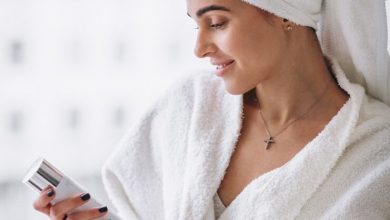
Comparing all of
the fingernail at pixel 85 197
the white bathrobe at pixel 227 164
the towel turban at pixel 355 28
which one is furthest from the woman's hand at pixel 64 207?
the towel turban at pixel 355 28

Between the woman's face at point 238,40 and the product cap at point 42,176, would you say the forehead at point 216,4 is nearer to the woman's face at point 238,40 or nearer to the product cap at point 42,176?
the woman's face at point 238,40

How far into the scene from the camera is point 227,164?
101 cm

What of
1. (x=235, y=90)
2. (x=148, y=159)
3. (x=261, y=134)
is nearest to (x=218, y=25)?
(x=235, y=90)

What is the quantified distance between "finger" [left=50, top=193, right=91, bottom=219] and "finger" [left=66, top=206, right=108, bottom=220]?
0.01 metres

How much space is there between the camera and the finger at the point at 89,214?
946 mm

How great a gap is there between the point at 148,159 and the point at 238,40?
32 cm

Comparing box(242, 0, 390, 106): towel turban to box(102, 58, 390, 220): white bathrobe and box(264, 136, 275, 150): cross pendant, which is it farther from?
box(264, 136, 275, 150): cross pendant

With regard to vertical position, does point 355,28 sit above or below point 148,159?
above

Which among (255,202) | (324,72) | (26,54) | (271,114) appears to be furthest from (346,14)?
(26,54)

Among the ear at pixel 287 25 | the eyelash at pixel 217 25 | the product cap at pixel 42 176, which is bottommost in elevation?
the product cap at pixel 42 176

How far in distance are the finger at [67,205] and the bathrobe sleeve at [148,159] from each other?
193 mm

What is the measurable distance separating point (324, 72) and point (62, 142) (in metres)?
0.57

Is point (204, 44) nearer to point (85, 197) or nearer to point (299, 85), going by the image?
point (299, 85)

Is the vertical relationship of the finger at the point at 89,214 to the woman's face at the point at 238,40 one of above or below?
below
